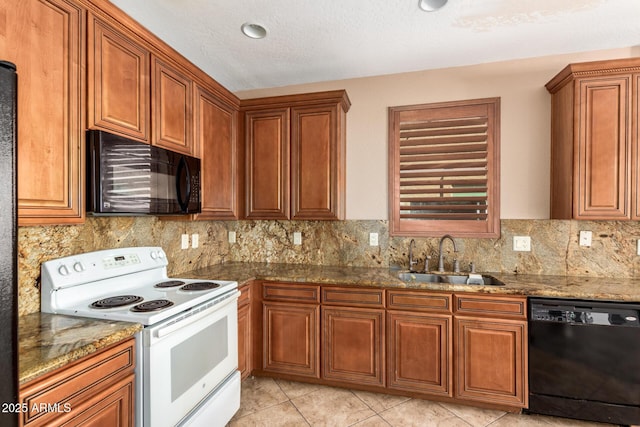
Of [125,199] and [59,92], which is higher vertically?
[59,92]

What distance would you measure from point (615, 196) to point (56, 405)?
3.24 m

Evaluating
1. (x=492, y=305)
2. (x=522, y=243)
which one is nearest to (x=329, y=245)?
(x=492, y=305)

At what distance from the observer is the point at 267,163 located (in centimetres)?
287

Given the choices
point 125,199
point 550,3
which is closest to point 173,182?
point 125,199

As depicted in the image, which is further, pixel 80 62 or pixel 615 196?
pixel 615 196

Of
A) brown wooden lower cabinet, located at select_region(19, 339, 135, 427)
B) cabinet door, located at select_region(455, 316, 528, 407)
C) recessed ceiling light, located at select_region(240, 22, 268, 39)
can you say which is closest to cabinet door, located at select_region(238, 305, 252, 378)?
brown wooden lower cabinet, located at select_region(19, 339, 135, 427)

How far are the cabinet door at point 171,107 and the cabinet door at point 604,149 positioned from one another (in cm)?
276

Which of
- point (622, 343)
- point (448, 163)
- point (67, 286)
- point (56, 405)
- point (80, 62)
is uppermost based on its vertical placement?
point (80, 62)

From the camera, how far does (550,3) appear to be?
1.93 metres

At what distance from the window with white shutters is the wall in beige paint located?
0.08 metres

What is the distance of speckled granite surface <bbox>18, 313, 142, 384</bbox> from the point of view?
1.06 metres

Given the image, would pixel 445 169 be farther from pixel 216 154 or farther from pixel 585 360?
pixel 216 154

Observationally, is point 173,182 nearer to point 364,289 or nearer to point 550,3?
point 364,289

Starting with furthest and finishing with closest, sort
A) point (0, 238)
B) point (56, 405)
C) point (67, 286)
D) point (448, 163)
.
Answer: point (448, 163) < point (67, 286) < point (56, 405) < point (0, 238)
